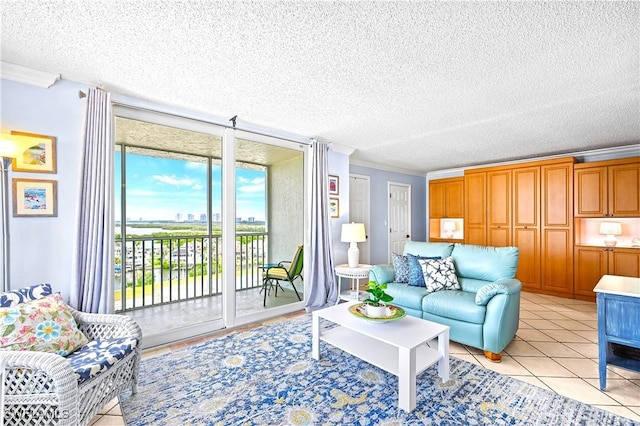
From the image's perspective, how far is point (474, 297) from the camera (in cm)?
280

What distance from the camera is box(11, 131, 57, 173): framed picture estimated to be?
2.21m

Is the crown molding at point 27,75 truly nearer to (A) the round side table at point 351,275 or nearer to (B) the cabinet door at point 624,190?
(A) the round side table at point 351,275

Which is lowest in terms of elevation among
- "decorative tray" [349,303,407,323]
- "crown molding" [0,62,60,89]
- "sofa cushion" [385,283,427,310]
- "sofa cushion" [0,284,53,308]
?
"sofa cushion" [385,283,427,310]

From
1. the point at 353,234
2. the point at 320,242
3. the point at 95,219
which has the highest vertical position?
the point at 95,219

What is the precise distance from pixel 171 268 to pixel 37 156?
2.51m

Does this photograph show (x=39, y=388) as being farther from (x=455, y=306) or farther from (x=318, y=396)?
(x=455, y=306)

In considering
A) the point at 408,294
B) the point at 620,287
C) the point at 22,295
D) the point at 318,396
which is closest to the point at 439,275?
the point at 408,294

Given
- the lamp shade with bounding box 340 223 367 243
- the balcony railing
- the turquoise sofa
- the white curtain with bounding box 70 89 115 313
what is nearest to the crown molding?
the white curtain with bounding box 70 89 115 313

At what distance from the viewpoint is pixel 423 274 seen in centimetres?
327

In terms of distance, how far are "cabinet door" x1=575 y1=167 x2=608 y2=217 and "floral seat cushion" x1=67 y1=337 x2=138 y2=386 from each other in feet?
19.8

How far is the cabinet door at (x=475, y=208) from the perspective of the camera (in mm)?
5559

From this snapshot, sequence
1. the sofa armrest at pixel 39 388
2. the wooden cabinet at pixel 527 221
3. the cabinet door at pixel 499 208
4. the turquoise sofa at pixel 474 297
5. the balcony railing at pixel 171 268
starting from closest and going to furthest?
the sofa armrest at pixel 39 388
the turquoise sofa at pixel 474 297
the balcony railing at pixel 171 268
the wooden cabinet at pixel 527 221
the cabinet door at pixel 499 208

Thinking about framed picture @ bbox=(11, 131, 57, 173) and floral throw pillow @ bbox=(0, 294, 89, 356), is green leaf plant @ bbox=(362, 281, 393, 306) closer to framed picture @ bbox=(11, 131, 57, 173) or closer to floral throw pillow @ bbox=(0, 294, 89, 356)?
floral throw pillow @ bbox=(0, 294, 89, 356)

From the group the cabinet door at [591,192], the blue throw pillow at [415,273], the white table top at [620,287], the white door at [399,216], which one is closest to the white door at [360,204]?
the white door at [399,216]
